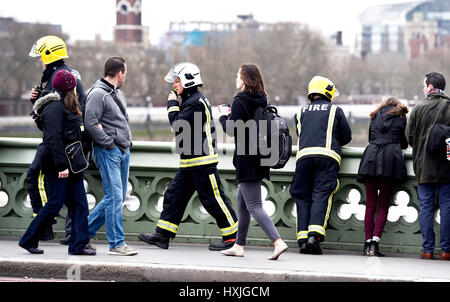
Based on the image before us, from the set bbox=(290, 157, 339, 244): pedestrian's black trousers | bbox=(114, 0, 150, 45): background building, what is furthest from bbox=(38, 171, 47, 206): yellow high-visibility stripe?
bbox=(114, 0, 150, 45): background building

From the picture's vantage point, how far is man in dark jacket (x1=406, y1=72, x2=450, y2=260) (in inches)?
377

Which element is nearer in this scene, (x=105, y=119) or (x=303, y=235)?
(x=105, y=119)

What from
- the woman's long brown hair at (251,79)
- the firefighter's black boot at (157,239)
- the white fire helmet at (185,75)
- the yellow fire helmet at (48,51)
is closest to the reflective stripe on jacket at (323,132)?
the woman's long brown hair at (251,79)

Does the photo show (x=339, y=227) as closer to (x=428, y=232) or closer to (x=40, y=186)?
(x=428, y=232)

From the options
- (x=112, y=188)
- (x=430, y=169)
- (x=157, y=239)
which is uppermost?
(x=430, y=169)

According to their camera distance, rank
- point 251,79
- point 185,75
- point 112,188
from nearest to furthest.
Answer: point 251,79 < point 112,188 < point 185,75

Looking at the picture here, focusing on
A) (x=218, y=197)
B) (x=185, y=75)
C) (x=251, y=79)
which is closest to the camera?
(x=251, y=79)

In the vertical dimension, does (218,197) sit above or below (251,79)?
below

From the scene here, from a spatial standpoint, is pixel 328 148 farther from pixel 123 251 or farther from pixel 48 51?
pixel 48 51

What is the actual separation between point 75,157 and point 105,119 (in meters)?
0.54

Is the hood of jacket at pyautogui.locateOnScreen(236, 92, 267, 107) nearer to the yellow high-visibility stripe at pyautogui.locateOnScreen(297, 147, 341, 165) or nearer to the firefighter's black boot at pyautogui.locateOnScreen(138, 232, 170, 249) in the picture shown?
the yellow high-visibility stripe at pyautogui.locateOnScreen(297, 147, 341, 165)

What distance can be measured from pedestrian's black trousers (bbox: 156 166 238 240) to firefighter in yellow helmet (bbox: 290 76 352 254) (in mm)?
697

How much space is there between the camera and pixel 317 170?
385 inches

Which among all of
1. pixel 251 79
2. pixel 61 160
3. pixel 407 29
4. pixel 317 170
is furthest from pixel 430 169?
pixel 407 29
